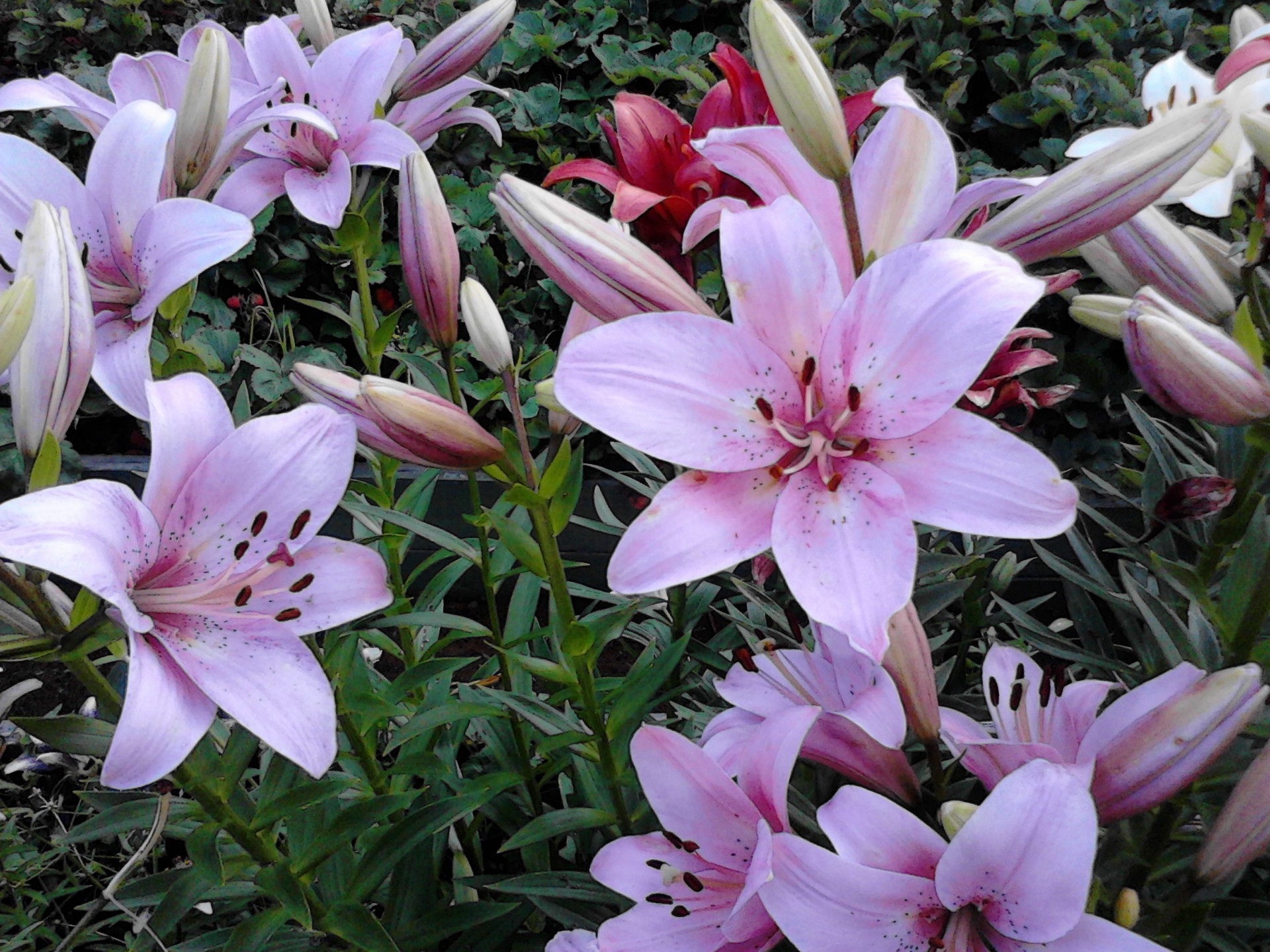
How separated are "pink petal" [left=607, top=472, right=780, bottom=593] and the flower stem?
0.39 ft

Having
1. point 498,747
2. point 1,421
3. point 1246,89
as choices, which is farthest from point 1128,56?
point 1,421

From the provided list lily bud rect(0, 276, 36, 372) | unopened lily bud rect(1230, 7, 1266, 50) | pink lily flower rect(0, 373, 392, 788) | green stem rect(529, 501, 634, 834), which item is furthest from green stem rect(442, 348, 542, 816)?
unopened lily bud rect(1230, 7, 1266, 50)

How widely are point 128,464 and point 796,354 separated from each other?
6.39 feet

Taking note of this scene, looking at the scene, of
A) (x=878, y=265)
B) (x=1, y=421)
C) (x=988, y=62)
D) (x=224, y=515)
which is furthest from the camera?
→ (x=988, y=62)

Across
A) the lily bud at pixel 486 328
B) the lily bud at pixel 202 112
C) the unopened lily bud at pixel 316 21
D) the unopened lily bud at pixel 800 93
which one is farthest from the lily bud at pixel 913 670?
the unopened lily bud at pixel 316 21

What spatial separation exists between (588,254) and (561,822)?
486 millimetres

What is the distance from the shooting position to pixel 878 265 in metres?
0.43

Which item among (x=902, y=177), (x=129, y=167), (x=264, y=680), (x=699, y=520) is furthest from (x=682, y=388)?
(x=129, y=167)

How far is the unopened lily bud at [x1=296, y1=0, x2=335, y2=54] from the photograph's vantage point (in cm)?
89

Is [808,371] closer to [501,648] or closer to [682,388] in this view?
[682,388]

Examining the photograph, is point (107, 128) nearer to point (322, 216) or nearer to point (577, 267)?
point (322, 216)

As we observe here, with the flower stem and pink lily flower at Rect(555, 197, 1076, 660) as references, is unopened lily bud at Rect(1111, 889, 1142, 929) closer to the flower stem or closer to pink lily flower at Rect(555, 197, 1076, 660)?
pink lily flower at Rect(555, 197, 1076, 660)

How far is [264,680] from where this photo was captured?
535 millimetres

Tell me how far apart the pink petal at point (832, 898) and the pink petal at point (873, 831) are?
12 millimetres
